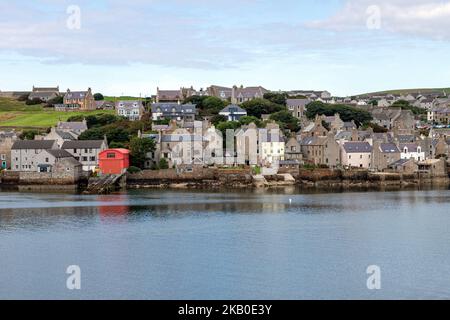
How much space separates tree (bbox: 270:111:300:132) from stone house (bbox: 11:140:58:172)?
25.9 meters

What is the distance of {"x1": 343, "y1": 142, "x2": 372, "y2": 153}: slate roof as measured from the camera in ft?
230

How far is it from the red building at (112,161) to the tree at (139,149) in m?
2.22

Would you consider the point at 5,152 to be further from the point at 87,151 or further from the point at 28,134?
the point at 87,151

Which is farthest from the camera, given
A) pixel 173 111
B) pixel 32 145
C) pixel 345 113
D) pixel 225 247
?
pixel 345 113

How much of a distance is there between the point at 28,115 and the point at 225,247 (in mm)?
71118

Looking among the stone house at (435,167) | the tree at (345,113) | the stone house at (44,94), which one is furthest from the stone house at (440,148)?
the stone house at (44,94)

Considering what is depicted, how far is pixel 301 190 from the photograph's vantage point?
2413 inches

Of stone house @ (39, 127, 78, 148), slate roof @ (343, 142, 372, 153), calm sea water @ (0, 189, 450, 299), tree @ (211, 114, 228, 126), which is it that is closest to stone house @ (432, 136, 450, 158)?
slate roof @ (343, 142, 372, 153)

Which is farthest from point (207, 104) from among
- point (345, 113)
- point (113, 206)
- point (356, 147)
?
point (113, 206)

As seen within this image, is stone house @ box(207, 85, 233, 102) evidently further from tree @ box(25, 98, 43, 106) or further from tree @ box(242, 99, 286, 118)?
tree @ box(25, 98, 43, 106)

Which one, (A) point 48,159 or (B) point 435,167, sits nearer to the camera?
(A) point 48,159

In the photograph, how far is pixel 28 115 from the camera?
331ft

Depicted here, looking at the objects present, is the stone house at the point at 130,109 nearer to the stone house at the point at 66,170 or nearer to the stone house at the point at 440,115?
the stone house at the point at 66,170

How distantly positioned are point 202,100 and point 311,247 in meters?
61.6
